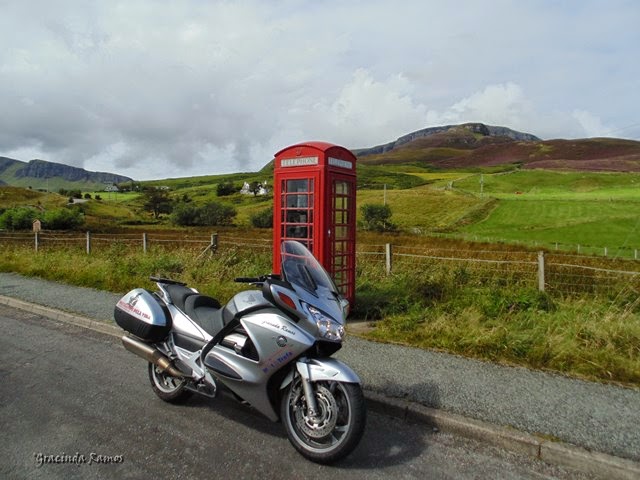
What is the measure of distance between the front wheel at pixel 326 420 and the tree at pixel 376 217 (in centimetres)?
4206

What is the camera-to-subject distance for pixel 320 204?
22.2 ft

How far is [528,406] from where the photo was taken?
4176 millimetres

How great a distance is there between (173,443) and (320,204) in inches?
153

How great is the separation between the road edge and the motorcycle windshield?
1.39 m

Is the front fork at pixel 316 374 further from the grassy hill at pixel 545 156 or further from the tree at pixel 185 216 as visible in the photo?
the grassy hill at pixel 545 156

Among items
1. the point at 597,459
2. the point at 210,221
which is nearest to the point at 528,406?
the point at 597,459

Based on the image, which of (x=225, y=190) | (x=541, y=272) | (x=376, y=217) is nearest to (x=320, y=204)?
(x=541, y=272)

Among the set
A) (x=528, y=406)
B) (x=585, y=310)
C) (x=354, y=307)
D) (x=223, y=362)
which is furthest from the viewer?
(x=354, y=307)

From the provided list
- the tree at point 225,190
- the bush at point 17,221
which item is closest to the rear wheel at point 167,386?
the bush at point 17,221

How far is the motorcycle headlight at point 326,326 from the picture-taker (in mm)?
3201

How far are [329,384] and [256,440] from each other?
89 cm

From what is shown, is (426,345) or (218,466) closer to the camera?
(218,466)

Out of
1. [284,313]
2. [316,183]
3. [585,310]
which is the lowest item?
[585,310]

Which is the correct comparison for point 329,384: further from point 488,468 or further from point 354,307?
point 354,307
